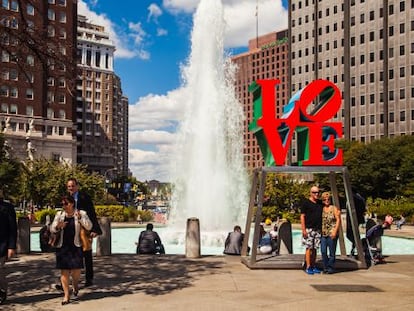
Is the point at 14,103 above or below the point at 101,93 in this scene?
below

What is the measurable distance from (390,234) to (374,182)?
1588 inches

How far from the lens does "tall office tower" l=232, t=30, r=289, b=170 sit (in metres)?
177

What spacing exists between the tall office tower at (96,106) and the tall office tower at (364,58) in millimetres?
65815

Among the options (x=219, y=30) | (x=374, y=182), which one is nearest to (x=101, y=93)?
(x=374, y=182)

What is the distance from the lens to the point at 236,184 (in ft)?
95.9

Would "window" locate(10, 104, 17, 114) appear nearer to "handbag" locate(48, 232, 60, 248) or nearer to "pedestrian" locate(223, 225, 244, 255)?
"pedestrian" locate(223, 225, 244, 255)

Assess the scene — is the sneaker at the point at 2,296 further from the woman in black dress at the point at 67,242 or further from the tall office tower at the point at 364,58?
the tall office tower at the point at 364,58

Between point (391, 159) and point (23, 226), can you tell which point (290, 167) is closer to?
point (23, 226)

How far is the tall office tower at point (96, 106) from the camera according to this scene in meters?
148

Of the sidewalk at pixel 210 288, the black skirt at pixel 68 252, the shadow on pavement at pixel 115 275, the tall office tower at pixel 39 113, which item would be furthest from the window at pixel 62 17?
the black skirt at pixel 68 252

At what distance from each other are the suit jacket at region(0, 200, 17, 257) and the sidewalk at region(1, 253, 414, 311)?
1.02 meters

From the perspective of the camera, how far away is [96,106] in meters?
152

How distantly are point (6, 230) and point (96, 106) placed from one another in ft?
481

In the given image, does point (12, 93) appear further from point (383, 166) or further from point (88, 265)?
point (88, 265)
